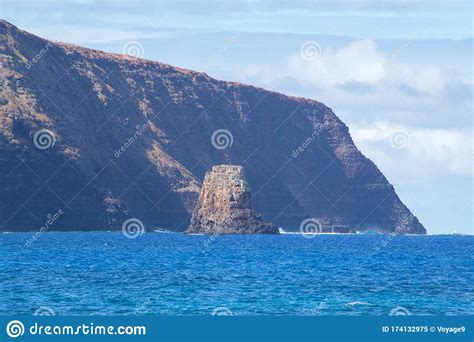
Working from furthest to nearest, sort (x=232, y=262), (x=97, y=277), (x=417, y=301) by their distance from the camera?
(x=232, y=262) < (x=97, y=277) < (x=417, y=301)

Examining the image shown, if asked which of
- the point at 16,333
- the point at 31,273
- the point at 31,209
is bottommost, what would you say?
the point at 16,333

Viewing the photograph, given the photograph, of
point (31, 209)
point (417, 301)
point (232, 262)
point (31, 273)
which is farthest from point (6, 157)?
point (417, 301)

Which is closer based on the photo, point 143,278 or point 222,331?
point 222,331

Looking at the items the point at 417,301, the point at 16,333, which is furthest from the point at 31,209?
the point at 16,333

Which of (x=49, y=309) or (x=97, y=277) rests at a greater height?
(x=97, y=277)

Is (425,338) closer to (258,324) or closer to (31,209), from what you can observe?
(258,324)

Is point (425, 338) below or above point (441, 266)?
below

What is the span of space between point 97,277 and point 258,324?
128 feet

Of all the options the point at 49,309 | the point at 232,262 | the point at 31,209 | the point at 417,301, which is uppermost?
the point at 31,209

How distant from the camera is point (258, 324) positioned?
26.1 metres

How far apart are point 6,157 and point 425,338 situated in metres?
172

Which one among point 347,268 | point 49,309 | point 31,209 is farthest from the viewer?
point 31,209

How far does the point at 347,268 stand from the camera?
3201 inches

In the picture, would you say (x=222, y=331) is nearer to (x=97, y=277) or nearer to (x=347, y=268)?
(x=97, y=277)
